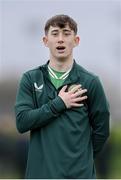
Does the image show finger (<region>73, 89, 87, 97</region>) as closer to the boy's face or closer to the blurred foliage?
the boy's face

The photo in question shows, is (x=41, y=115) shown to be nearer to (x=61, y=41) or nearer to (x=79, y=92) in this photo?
(x=79, y=92)

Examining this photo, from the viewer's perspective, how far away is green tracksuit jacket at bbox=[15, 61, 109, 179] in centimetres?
355

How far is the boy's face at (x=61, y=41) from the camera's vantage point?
3.62 m

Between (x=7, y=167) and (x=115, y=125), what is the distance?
4.66ft

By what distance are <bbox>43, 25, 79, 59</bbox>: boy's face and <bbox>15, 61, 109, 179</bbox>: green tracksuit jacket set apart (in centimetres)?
14

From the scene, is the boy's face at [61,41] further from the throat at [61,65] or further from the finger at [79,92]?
the finger at [79,92]

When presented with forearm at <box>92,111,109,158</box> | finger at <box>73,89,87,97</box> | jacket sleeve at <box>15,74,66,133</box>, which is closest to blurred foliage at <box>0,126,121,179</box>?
forearm at <box>92,111,109,158</box>

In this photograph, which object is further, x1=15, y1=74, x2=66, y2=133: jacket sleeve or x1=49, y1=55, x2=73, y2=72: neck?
x1=49, y1=55, x2=73, y2=72: neck

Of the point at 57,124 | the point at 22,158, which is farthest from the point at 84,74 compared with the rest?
the point at 22,158

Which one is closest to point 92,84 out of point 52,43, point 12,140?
point 52,43

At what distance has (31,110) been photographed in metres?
3.61

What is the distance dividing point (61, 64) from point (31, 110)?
362 mm

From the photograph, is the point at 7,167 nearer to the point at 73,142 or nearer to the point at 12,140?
the point at 12,140

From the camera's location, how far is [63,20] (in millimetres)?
3682
